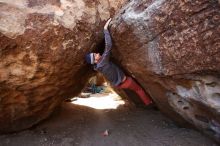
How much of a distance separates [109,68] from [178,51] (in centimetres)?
163

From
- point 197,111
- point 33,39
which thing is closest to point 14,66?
point 33,39

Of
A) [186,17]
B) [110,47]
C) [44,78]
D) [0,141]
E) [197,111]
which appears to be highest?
[186,17]

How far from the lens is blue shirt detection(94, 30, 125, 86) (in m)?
5.23

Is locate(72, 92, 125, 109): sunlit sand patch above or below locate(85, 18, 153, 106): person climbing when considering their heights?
below

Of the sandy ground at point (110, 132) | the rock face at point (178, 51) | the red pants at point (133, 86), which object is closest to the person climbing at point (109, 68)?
the red pants at point (133, 86)

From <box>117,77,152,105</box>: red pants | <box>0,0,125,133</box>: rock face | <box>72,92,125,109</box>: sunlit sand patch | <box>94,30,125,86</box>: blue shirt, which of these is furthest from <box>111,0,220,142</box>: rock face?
<box>72,92,125,109</box>: sunlit sand patch

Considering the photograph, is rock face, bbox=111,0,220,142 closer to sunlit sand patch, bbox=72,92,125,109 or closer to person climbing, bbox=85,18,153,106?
person climbing, bbox=85,18,153,106

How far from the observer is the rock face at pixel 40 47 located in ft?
15.9

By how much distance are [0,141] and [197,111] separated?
377 cm

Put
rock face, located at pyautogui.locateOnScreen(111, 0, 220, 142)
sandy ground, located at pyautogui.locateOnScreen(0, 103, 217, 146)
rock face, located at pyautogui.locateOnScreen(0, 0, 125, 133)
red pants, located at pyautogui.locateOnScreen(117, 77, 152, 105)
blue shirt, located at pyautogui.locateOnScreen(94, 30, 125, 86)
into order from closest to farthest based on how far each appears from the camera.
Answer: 1. rock face, located at pyautogui.locateOnScreen(111, 0, 220, 142)
2. rock face, located at pyautogui.locateOnScreen(0, 0, 125, 133)
3. blue shirt, located at pyautogui.locateOnScreen(94, 30, 125, 86)
4. sandy ground, located at pyautogui.locateOnScreen(0, 103, 217, 146)
5. red pants, located at pyautogui.locateOnScreen(117, 77, 152, 105)

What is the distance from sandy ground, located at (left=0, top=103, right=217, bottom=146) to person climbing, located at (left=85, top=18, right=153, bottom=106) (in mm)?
621

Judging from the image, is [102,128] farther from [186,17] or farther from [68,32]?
[186,17]

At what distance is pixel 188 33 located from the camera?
4031 millimetres

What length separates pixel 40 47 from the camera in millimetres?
4969
